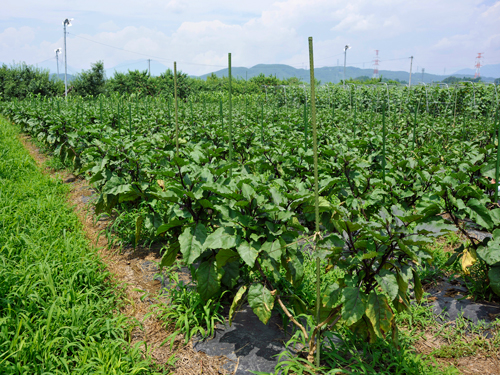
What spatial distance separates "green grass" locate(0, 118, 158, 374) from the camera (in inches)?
76.6

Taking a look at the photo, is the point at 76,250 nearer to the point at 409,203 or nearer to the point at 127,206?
the point at 127,206

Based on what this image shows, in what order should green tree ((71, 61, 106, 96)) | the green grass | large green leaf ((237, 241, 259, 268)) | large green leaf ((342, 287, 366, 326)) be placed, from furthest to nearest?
green tree ((71, 61, 106, 96)) < the green grass < large green leaf ((237, 241, 259, 268)) < large green leaf ((342, 287, 366, 326))

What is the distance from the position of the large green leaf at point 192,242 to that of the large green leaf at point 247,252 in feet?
0.96

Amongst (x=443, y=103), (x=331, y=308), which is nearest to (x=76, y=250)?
(x=331, y=308)

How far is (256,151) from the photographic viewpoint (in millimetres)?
3713

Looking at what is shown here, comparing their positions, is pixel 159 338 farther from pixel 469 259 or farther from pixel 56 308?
pixel 469 259

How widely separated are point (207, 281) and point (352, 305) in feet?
3.02

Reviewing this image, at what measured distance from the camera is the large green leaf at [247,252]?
5.94ft

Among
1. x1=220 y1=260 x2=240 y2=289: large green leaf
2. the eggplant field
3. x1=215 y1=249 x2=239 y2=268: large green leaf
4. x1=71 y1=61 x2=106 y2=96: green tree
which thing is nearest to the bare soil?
the eggplant field

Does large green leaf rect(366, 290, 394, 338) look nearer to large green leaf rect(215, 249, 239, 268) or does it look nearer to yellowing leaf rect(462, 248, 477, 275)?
large green leaf rect(215, 249, 239, 268)

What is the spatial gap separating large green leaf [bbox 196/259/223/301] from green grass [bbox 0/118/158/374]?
1.67 ft

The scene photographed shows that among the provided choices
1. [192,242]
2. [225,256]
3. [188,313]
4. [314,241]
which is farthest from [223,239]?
[188,313]

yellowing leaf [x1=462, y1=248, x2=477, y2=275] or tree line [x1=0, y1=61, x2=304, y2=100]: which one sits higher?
tree line [x1=0, y1=61, x2=304, y2=100]

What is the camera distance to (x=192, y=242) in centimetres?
207
